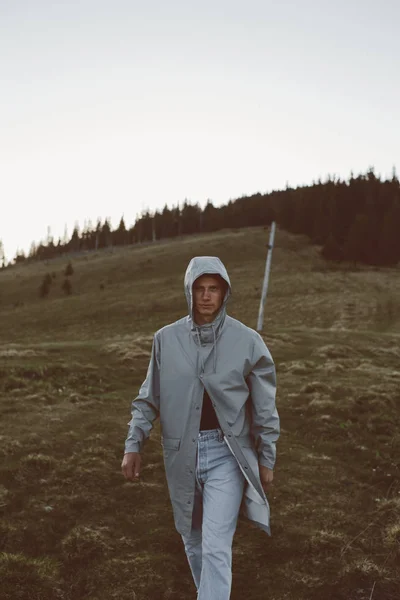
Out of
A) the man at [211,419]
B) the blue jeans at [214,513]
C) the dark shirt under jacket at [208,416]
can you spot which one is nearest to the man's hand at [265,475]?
the man at [211,419]

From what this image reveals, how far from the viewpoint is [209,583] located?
3.16 metres

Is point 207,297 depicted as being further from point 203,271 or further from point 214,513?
point 214,513

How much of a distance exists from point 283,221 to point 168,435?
301 ft

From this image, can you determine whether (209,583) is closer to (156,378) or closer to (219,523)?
(219,523)

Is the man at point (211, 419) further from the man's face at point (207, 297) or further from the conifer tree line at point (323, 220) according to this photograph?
the conifer tree line at point (323, 220)

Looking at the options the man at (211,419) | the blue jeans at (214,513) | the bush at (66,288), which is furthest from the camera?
the bush at (66,288)

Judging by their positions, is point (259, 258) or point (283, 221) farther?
point (283, 221)

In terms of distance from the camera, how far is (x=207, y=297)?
3701 millimetres

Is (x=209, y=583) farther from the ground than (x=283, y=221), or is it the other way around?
(x=283, y=221)

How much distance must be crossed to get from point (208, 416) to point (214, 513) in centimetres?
66

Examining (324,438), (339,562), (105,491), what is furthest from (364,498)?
(105,491)

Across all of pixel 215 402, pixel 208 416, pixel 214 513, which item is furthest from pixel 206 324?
pixel 214 513

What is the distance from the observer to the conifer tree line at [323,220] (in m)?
67.2

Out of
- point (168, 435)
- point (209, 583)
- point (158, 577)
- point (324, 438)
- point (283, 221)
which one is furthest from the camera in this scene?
point (283, 221)
